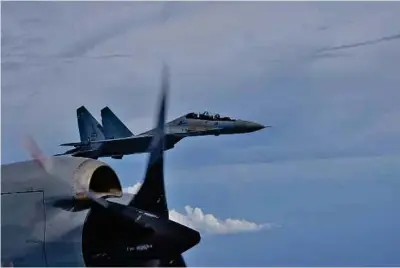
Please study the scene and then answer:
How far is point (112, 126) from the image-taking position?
11094 mm

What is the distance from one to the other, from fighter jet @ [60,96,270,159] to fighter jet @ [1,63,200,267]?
3.85 meters

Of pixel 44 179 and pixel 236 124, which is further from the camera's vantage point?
pixel 236 124

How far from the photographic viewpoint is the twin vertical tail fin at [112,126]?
423 inches

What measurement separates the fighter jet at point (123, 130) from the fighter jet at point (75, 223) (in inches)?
151

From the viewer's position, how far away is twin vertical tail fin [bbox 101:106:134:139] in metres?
10.7

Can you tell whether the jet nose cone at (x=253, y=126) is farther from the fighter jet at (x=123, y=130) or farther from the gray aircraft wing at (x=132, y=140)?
the gray aircraft wing at (x=132, y=140)

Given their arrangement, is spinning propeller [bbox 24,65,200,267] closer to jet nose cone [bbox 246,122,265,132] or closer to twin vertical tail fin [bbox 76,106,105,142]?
jet nose cone [bbox 246,122,265,132]

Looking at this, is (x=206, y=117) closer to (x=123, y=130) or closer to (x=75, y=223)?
(x=123, y=130)

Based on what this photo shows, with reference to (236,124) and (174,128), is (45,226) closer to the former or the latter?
(174,128)

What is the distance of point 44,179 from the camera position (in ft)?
20.0

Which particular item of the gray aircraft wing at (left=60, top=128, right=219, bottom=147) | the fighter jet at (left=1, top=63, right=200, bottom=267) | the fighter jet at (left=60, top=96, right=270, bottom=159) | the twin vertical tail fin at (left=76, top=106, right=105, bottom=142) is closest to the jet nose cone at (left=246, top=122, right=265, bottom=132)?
the fighter jet at (left=60, top=96, right=270, bottom=159)

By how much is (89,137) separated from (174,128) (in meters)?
2.16

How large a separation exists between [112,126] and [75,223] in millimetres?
5218

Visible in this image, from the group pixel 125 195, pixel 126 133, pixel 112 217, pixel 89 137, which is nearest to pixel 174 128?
pixel 126 133
